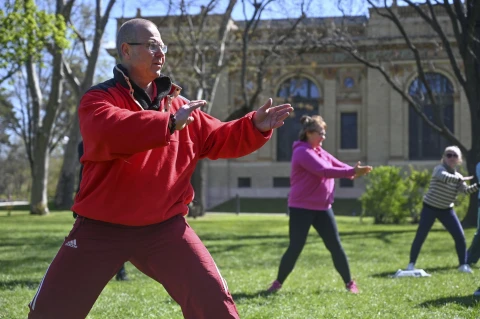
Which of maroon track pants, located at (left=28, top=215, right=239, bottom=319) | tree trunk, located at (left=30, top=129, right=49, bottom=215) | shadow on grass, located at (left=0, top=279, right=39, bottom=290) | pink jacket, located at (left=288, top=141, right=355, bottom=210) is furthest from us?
tree trunk, located at (left=30, top=129, right=49, bottom=215)

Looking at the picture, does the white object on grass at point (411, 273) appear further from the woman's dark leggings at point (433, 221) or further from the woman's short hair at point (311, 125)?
the woman's short hair at point (311, 125)

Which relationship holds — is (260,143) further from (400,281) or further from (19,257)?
(19,257)

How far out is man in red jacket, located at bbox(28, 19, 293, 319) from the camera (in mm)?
3814

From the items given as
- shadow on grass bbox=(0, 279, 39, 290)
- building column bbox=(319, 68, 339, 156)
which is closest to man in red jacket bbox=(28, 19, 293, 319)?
shadow on grass bbox=(0, 279, 39, 290)

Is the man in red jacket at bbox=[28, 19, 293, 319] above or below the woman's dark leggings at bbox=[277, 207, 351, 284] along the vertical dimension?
above

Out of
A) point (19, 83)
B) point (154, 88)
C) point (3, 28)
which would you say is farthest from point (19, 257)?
point (19, 83)

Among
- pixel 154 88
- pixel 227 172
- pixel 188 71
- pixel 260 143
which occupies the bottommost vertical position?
pixel 227 172

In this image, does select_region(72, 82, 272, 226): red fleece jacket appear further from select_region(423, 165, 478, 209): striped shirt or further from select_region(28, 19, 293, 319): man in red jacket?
select_region(423, 165, 478, 209): striped shirt

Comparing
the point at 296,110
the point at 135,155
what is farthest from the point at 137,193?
the point at 296,110

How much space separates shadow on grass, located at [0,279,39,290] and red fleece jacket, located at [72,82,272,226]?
5981mm

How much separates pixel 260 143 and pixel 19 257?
1073 cm

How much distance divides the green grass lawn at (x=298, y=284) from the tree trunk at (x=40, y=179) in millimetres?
11635

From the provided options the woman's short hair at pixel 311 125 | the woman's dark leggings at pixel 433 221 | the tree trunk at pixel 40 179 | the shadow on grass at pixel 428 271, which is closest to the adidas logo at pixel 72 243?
the woman's short hair at pixel 311 125

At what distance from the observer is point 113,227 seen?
410cm
